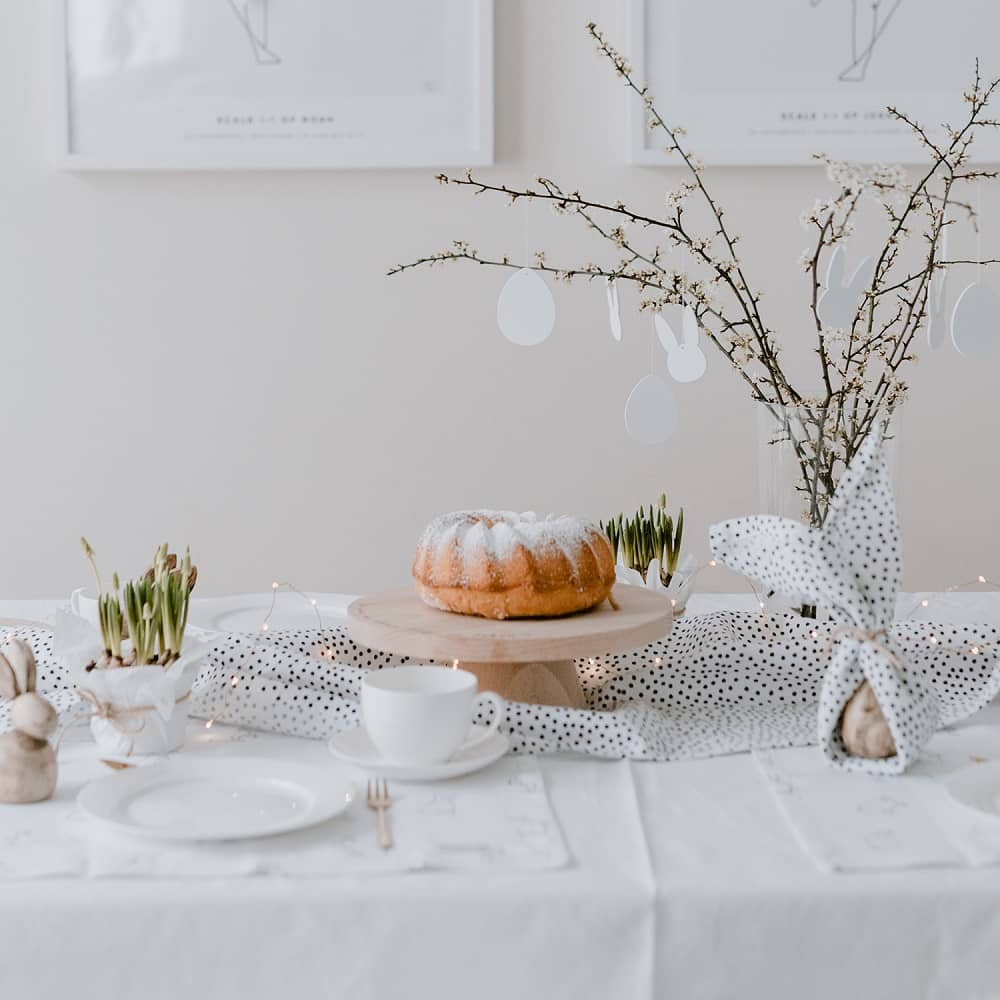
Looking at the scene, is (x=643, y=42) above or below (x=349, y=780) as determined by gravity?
above

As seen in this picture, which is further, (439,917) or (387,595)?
(387,595)

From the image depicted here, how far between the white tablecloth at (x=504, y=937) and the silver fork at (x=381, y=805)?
0.05 m

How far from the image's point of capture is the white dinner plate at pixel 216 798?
0.77m

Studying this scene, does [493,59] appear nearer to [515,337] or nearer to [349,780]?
[515,337]

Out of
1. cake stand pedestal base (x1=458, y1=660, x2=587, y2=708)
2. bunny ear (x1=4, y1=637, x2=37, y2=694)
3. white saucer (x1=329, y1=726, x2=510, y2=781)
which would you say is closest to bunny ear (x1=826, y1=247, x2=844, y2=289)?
cake stand pedestal base (x1=458, y1=660, x2=587, y2=708)

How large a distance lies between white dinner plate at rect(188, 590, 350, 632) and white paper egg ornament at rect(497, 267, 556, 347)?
375 mm

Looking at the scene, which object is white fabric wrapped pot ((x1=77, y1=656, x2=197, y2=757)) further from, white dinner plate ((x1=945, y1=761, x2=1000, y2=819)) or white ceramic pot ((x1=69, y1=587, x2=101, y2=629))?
white dinner plate ((x1=945, y1=761, x2=1000, y2=819))

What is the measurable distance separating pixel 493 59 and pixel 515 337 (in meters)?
1.21

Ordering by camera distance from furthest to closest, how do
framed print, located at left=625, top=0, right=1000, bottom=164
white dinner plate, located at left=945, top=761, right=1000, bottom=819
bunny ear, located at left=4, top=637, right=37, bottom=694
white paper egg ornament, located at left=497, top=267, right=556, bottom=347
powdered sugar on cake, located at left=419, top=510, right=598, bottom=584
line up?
framed print, located at left=625, top=0, right=1000, bottom=164, white paper egg ornament, located at left=497, top=267, right=556, bottom=347, powdered sugar on cake, located at left=419, top=510, right=598, bottom=584, bunny ear, located at left=4, top=637, right=37, bottom=694, white dinner plate, located at left=945, top=761, right=1000, bottom=819

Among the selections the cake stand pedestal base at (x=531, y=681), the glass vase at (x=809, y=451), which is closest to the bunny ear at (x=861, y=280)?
the glass vase at (x=809, y=451)

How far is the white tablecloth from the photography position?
71 centimetres

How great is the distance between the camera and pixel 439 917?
71 cm

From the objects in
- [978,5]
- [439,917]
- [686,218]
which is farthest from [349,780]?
[978,5]

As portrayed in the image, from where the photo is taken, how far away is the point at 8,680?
931 mm
